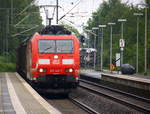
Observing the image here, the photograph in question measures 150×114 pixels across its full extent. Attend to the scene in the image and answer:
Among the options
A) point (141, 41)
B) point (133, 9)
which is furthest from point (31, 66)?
point (133, 9)

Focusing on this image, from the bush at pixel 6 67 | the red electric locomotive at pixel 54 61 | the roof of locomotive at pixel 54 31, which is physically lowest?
the bush at pixel 6 67

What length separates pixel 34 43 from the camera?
85.8 feet

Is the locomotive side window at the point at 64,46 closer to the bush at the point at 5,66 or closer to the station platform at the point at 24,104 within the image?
the station platform at the point at 24,104

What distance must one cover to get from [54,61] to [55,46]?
0.86 m

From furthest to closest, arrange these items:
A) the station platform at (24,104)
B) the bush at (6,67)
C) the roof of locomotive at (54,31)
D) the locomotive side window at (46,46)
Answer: the bush at (6,67)
the roof of locomotive at (54,31)
the locomotive side window at (46,46)
the station platform at (24,104)

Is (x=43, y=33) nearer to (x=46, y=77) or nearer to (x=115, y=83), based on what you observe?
(x=46, y=77)

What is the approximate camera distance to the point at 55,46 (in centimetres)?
2627

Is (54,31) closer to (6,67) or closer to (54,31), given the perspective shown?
(54,31)

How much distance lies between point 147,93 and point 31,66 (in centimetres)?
634

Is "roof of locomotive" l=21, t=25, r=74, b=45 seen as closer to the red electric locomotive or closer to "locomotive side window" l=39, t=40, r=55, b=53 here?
the red electric locomotive

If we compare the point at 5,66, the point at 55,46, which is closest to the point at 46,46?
the point at 55,46

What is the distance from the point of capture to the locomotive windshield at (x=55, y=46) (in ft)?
85.7

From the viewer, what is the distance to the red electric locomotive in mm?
25609

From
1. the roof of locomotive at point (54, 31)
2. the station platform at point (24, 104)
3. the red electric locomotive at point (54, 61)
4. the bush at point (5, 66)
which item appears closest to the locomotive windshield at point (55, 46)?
the red electric locomotive at point (54, 61)
